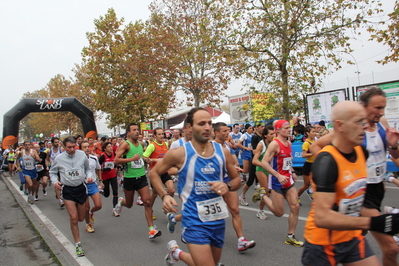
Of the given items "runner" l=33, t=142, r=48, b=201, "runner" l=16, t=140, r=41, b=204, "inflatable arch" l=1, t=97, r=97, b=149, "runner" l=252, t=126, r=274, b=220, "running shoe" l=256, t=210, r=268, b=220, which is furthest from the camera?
"inflatable arch" l=1, t=97, r=97, b=149

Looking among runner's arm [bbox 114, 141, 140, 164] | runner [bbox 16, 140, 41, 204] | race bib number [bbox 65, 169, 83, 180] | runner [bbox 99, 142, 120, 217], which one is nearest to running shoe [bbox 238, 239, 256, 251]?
runner's arm [bbox 114, 141, 140, 164]

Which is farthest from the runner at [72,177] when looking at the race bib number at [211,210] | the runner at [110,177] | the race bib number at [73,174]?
the race bib number at [211,210]

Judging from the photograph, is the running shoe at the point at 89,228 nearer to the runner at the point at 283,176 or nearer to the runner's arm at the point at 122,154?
the runner's arm at the point at 122,154

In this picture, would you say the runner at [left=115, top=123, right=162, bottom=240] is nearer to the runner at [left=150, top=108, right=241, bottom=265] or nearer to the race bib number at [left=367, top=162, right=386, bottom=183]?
the runner at [left=150, top=108, right=241, bottom=265]

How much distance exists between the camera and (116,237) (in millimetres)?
6410

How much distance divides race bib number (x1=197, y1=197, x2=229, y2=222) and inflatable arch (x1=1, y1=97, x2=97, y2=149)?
18686 millimetres

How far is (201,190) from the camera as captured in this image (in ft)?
10.2

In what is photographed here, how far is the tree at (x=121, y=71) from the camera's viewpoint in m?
24.1

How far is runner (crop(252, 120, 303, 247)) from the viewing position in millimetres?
5121

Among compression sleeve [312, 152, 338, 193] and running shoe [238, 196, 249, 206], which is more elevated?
compression sleeve [312, 152, 338, 193]

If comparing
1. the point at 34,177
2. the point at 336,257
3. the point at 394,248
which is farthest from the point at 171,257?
the point at 34,177

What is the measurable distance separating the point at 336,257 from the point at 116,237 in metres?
4.84

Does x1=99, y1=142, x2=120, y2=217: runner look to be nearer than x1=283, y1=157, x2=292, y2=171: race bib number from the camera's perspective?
No

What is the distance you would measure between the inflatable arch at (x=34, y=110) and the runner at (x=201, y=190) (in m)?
18.4
